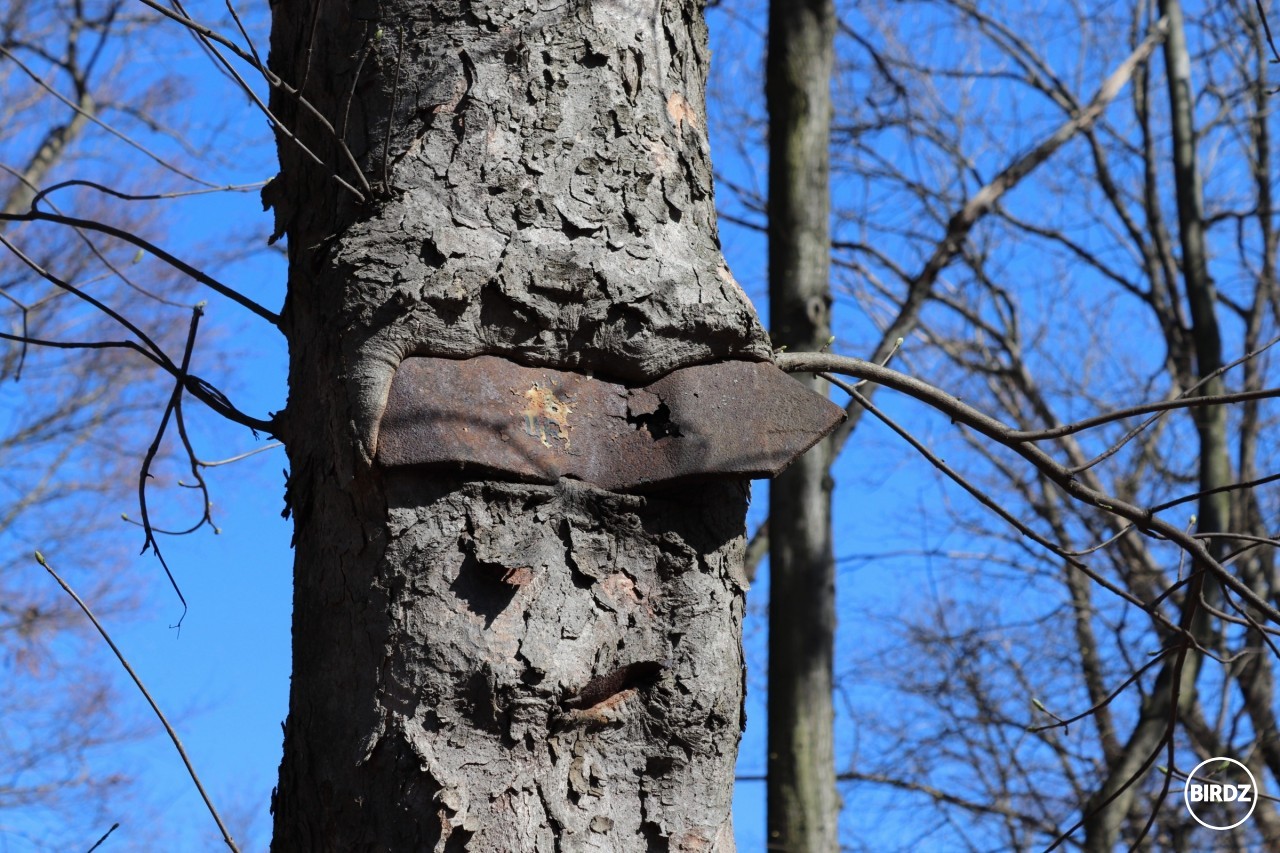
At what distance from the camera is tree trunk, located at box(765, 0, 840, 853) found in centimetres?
423

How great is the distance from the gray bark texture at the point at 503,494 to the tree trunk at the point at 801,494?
2501mm

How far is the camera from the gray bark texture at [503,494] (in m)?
1.30

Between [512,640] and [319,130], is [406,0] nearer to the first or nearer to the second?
[319,130]

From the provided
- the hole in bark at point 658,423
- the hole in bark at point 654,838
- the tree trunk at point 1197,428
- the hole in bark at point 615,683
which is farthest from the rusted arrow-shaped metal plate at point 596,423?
the tree trunk at point 1197,428

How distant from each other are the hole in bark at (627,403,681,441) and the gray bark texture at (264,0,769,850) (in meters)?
0.05

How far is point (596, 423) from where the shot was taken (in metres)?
1.44

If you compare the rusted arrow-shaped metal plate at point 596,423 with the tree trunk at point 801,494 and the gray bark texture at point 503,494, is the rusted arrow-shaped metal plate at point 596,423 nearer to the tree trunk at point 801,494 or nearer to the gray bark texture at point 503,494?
the gray bark texture at point 503,494

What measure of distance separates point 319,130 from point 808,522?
3.18m

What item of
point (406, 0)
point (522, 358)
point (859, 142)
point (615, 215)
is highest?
point (859, 142)

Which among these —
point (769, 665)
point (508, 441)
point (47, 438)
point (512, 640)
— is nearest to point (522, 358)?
point (508, 441)

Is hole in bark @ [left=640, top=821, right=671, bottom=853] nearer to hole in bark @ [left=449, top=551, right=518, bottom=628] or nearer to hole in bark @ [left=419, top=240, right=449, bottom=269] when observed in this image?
hole in bark @ [left=449, top=551, right=518, bottom=628]

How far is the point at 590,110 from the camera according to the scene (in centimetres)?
154

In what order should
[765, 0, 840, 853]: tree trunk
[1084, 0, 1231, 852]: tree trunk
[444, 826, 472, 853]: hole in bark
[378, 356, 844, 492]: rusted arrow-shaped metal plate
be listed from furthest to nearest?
[1084, 0, 1231, 852]: tree trunk < [765, 0, 840, 853]: tree trunk < [378, 356, 844, 492]: rusted arrow-shaped metal plate < [444, 826, 472, 853]: hole in bark

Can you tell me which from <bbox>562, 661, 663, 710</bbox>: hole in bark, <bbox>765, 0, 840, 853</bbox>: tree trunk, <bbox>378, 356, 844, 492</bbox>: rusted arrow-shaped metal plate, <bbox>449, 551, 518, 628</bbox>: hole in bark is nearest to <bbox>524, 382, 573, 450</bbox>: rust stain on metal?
<bbox>378, 356, 844, 492</bbox>: rusted arrow-shaped metal plate
